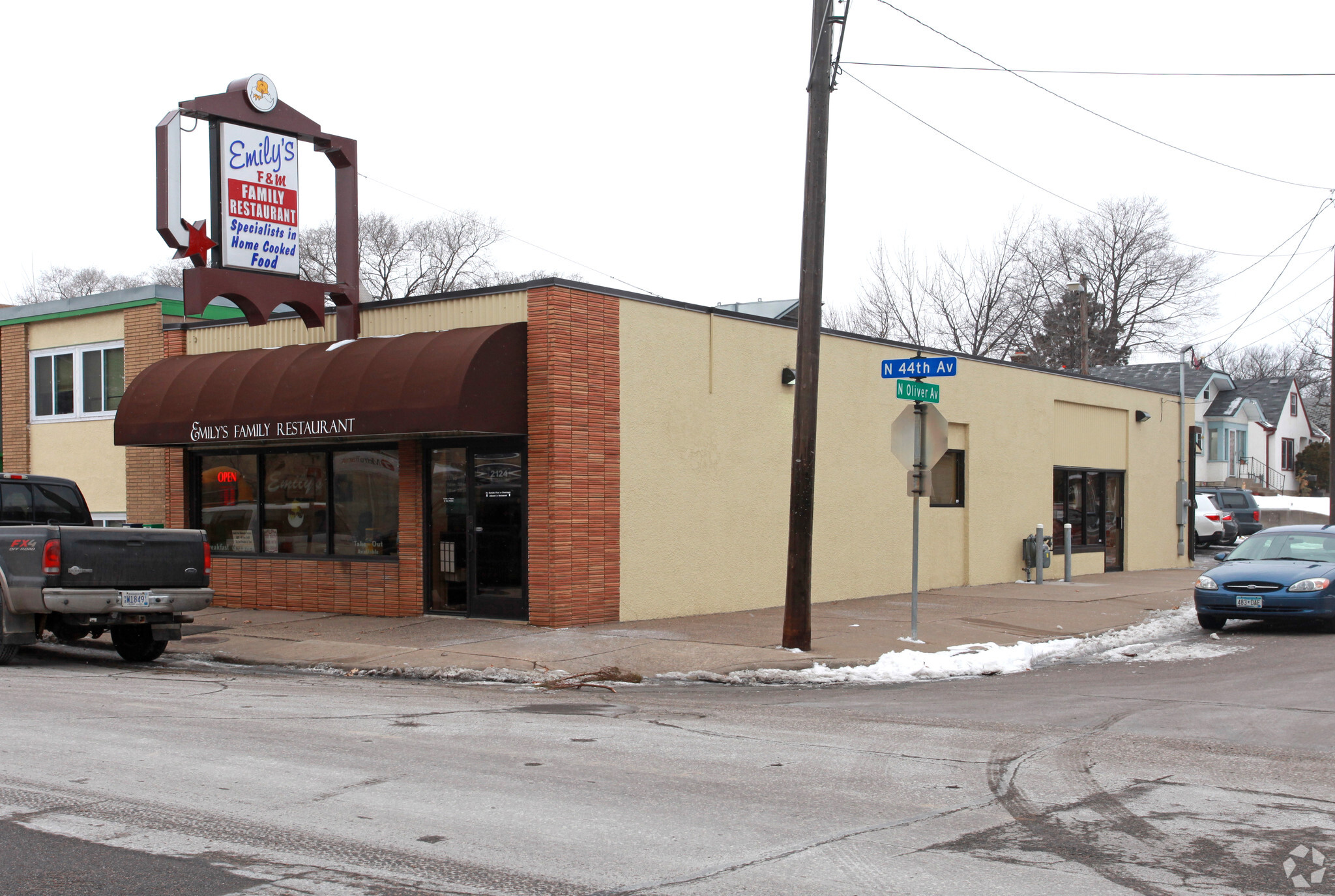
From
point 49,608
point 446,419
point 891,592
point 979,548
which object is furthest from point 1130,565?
point 49,608

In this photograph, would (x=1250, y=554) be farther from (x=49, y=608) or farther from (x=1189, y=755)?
(x=49, y=608)

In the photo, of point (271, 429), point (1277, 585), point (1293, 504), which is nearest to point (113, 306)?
point (271, 429)

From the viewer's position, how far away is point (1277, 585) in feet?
51.4

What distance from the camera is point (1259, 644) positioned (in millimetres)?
14836

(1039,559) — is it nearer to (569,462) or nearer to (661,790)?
(569,462)

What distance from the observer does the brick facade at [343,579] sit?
52.9 feet

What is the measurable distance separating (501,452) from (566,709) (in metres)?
5.92

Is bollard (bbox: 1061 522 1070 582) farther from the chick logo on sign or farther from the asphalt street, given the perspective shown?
the chick logo on sign

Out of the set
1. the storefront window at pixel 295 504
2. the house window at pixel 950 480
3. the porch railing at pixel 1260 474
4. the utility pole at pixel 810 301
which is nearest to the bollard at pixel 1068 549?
the house window at pixel 950 480

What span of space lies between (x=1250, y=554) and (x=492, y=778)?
13.8 meters

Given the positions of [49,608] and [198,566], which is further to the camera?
[198,566]

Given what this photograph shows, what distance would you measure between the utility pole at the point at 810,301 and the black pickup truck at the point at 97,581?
6.53 metres

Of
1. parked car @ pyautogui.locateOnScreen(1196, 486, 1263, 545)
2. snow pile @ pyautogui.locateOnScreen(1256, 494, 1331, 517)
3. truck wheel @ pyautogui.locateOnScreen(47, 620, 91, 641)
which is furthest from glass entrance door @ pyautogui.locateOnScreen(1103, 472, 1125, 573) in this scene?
snow pile @ pyautogui.locateOnScreen(1256, 494, 1331, 517)

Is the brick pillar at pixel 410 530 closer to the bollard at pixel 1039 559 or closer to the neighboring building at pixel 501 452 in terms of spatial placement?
the neighboring building at pixel 501 452
